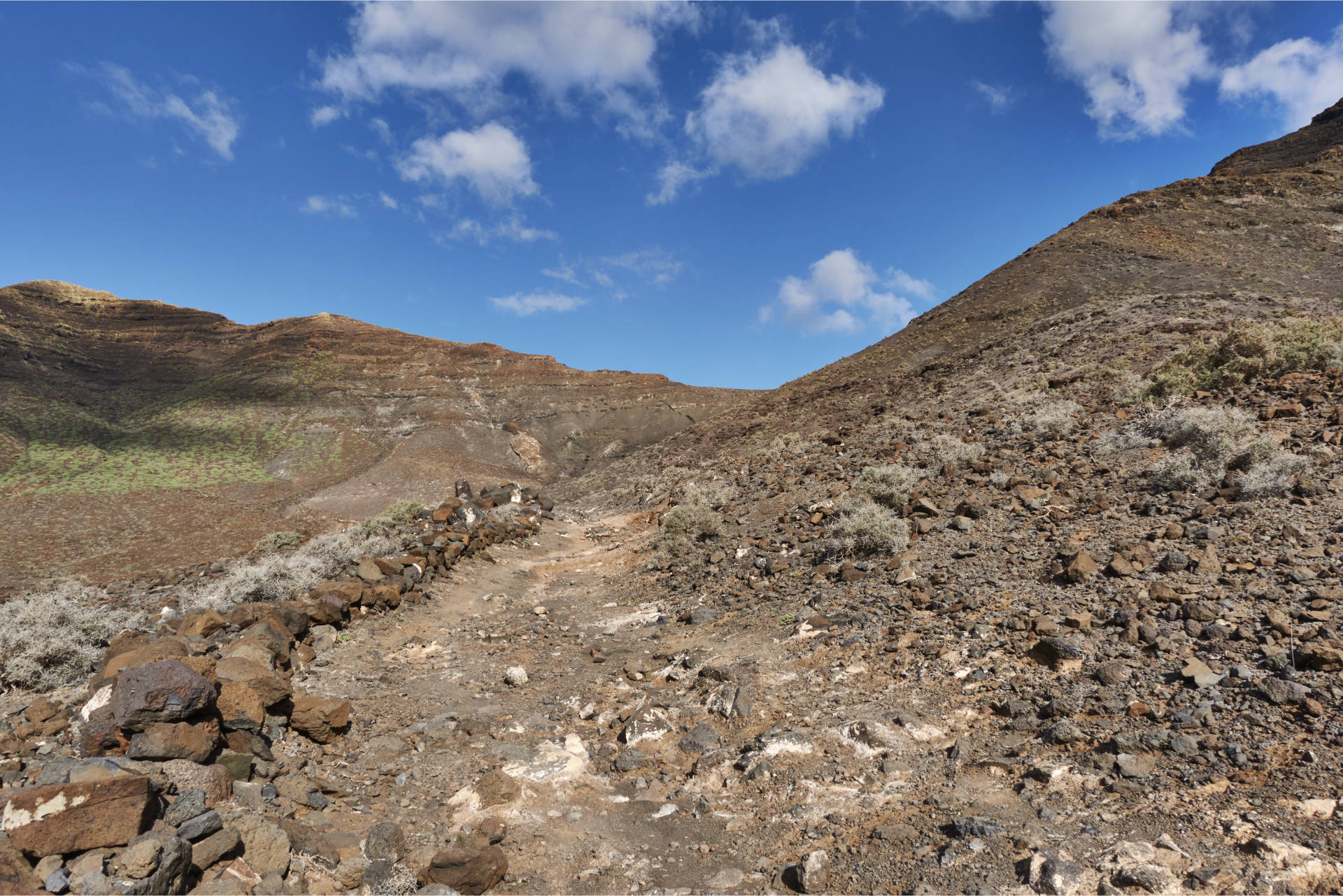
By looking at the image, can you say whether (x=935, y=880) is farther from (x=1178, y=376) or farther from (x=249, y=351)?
(x=249, y=351)

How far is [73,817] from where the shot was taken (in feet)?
9.71

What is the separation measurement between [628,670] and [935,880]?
175 inches

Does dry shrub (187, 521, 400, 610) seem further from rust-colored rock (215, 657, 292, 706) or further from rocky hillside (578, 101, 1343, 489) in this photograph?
rocky hillside (578, 101, 1343, 489)

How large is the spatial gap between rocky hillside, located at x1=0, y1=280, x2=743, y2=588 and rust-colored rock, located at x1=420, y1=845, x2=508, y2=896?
16973mm

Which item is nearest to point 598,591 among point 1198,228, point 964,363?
point 964,363

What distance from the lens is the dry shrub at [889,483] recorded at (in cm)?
1010

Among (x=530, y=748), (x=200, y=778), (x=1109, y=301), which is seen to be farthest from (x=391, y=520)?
(x=1109, y=301)

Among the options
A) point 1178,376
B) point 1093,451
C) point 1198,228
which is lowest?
point 1093,451

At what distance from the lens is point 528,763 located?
5.05m

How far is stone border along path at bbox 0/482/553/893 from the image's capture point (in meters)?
2.93

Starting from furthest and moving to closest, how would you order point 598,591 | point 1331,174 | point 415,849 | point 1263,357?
point 1331,174 → point 598,591 → point 1263,357 → point 415,849

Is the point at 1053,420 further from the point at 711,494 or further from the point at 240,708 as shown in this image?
the point at 240,708

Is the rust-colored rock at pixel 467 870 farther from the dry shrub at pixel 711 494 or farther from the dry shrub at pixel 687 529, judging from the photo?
the dry shrub at pixel 711 494

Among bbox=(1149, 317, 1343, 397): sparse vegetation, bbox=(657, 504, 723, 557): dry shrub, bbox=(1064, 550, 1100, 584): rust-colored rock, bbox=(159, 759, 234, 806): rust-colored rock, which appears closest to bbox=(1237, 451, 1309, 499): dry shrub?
bbox=(1064, 550, 1100, 584): rust-colored rock
